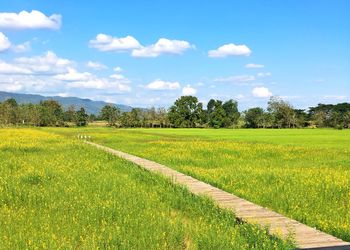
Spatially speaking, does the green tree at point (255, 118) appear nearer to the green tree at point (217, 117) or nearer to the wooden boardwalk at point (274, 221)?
the green tree at point (217, 117)

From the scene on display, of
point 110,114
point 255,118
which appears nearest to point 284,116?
point 255,118

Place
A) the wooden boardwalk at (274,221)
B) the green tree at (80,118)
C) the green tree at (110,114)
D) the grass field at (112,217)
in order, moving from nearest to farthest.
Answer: the wooden boardwalk at (274,221), the grass field at (112,217), the green tree at (80,118), the green tree at (110,114)

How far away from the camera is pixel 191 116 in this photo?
157000mm

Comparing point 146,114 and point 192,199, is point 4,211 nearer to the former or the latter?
point 192,199

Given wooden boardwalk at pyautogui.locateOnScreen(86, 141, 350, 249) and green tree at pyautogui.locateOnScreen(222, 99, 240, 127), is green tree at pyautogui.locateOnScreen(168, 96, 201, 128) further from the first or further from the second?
wooden boardwalk at pyautogui.locateOnScreen(86, 141, 350, 249)

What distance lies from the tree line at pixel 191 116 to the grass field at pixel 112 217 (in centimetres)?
13826

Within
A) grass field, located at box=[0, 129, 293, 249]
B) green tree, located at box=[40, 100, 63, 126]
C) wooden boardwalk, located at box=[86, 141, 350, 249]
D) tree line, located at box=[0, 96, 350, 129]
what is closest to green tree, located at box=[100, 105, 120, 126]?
tree line, located at box=[0, 96, 350, 129]

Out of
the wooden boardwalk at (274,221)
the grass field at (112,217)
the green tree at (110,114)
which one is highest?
the green tree at (110,114)

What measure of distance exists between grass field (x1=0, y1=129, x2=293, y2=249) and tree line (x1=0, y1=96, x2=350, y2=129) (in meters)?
138

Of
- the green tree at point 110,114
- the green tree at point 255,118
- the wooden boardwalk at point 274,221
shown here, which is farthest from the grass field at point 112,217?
the green tree at point 110,114

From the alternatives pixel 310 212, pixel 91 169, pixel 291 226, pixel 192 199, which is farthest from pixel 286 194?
pixel 91 169

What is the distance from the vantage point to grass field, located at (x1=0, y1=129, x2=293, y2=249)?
26.6 feet

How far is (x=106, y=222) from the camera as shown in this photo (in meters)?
9.80

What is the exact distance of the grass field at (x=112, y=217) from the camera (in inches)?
319
